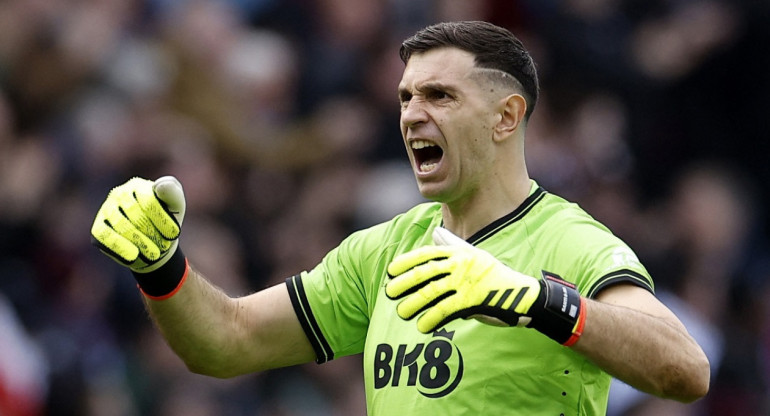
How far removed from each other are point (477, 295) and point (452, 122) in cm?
97

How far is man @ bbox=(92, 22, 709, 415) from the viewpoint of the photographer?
158 inches

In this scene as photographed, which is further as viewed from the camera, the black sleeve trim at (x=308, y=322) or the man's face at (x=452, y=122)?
the black sleeve trim at (x=308, y=322)

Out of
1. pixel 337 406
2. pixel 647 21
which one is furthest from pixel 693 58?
pixel 337 406

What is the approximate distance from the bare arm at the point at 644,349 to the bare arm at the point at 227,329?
53.4 inches

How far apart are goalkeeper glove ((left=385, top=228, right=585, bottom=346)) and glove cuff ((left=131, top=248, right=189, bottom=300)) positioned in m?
1.08

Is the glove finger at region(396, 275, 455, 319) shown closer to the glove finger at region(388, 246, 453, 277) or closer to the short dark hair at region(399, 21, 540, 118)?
the glove finger at region(388, 246, 453, 277)

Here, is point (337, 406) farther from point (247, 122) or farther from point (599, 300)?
point (599, 300)

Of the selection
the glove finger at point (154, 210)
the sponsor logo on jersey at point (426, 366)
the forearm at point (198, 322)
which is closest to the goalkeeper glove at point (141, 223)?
the glove finger at point (154, 210)

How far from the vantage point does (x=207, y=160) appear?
9000 mm

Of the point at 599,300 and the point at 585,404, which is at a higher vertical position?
the point at 599,300

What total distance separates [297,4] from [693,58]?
288 centimetres

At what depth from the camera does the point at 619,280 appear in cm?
420

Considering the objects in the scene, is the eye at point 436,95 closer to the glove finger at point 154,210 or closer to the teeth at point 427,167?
the teeth at point 427,167

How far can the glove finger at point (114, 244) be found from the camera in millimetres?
4559
